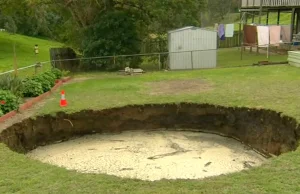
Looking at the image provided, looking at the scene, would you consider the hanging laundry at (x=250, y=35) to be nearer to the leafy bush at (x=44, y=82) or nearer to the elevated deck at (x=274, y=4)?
the elevated deck at (x=274, y=4)

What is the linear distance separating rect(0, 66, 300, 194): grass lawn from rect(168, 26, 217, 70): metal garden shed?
187 centimetres

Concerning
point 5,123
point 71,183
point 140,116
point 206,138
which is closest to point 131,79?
point 140,116

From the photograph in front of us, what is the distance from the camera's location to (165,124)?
38.4 feet

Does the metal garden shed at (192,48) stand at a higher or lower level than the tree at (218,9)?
lower

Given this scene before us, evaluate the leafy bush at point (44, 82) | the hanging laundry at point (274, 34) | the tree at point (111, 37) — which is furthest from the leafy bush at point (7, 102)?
the hanging laundry at point (274, 34)

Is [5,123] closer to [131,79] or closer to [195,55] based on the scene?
[131,79]

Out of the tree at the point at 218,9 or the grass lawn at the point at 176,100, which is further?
the tree at the point at 218,9

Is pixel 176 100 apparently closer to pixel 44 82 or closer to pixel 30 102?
pixel 30 102

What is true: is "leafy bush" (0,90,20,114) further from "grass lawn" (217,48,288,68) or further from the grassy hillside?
the grassy hillside

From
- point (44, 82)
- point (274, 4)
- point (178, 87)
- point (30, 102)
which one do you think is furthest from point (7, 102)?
point (274, 4)

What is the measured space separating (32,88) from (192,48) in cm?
983

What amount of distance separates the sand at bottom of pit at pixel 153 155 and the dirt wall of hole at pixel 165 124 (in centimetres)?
31

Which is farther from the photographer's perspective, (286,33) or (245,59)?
(286,33)

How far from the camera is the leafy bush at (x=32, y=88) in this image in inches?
495
